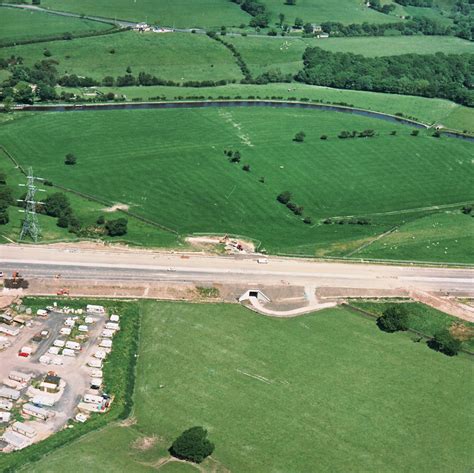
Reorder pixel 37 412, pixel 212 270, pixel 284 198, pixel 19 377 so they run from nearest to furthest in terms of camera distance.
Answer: pixel 37 412, pixel 19 377, pixel 212 270, pixel 284 198

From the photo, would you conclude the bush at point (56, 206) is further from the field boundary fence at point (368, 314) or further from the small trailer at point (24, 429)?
the small trailer at point (24, 429)

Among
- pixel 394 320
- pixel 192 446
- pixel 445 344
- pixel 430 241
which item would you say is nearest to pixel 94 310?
pixel 192 446

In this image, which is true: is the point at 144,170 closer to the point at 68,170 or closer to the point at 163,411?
the point at 68,170

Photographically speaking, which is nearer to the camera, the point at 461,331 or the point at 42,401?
the point at 42,401

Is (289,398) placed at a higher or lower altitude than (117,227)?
lower

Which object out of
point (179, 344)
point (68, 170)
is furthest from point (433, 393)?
point (68, 170)

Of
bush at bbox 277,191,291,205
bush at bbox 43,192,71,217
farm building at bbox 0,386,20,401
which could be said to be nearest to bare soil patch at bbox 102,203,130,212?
bush at bbox 43,192,71,217

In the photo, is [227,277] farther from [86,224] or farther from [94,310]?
[86,224]

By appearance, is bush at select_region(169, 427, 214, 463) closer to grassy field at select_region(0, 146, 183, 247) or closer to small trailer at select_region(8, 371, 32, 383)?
small trailer at select_region(8, 371, 32, 383)
